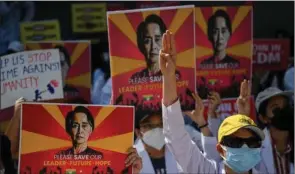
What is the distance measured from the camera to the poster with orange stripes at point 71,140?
3.76 m

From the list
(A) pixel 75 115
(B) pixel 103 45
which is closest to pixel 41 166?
(A) pixel 75 115

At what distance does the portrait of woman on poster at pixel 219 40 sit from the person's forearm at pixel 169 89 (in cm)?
115

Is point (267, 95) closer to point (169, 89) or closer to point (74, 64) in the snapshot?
point (169, 89)

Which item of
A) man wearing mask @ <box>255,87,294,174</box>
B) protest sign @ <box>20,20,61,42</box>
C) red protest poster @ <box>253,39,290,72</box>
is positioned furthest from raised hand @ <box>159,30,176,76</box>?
protest sign @ <box>20,20,61,42</box>

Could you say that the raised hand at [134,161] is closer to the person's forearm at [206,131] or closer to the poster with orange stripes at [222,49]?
the person's forearm at [206,131]

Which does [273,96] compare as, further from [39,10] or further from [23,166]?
[39,10]

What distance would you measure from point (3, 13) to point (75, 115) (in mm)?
3229

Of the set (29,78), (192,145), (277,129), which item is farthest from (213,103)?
(29,78)

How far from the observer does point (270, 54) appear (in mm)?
6094

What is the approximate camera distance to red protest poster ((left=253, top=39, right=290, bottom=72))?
6.07 metres

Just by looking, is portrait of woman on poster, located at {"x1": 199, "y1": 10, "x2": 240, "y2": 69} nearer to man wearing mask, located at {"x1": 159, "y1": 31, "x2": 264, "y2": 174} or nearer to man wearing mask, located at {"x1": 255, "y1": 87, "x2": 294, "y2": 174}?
man wearing mask, located at {"x1": 255, "y1": 87, "x2": 294, "y2": 174}

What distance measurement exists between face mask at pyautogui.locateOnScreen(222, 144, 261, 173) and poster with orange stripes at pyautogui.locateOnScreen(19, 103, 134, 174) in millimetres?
546

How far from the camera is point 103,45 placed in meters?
6.70

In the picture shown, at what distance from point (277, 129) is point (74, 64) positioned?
1.64 m
